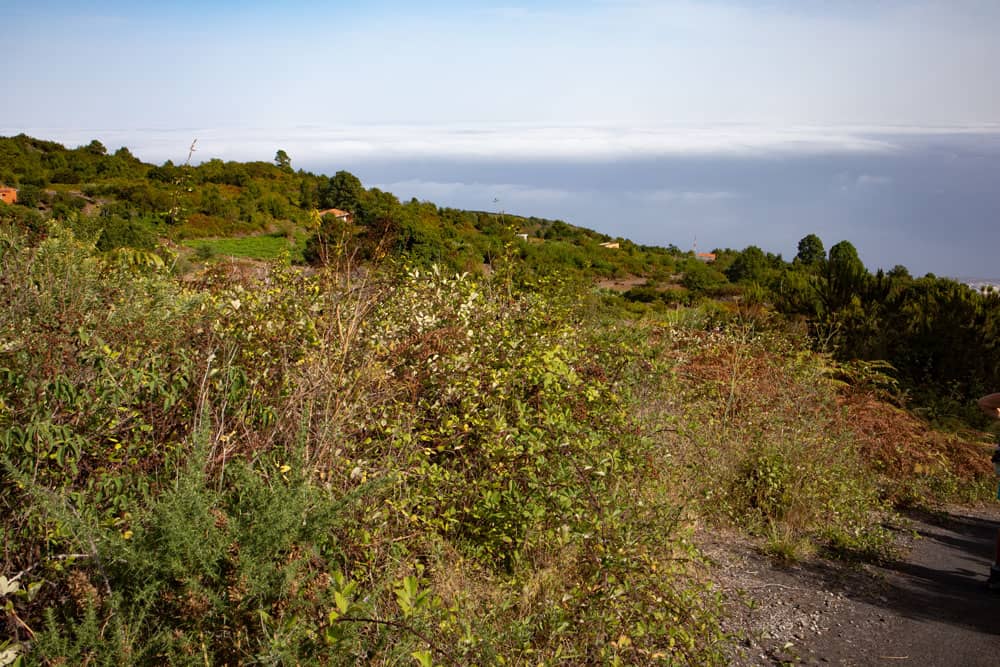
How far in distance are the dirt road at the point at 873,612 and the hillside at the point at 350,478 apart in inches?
10.4

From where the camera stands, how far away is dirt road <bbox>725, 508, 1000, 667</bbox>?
11.8ft

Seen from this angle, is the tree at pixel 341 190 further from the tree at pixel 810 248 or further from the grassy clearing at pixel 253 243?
the tree at pixel 810 248

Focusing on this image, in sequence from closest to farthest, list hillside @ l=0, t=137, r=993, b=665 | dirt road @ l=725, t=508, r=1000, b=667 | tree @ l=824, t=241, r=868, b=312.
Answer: hillside @ l=0, t=137, r=993, b=665 → dirt road @ l=725, t=508, r=1000, b=667 → tree @ l=824, t=241, r=868, b=312

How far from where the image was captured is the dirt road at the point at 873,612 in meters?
3.60

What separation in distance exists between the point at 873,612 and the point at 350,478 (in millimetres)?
3118

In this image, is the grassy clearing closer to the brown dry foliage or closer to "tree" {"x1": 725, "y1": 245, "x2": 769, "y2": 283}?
"tree" {"x1": 725, "y1": 245, "x2": 769, "y2": 283}

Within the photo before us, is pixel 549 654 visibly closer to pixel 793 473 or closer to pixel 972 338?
pixel 793 473

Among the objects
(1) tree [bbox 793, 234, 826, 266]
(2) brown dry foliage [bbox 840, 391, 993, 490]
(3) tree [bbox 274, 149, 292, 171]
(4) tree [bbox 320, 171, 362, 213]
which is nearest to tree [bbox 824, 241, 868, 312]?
(2) brown dry foliage [bbox 840, 391, 993, 490]

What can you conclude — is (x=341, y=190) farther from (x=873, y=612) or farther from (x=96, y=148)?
(x=873, y=612)

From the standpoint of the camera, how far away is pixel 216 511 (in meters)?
2.46

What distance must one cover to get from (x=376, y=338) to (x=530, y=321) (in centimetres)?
126

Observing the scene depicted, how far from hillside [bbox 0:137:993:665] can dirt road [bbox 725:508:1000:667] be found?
10.4 inches

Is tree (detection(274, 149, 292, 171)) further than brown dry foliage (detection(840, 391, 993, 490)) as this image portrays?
Yes

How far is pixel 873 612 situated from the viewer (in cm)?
414
